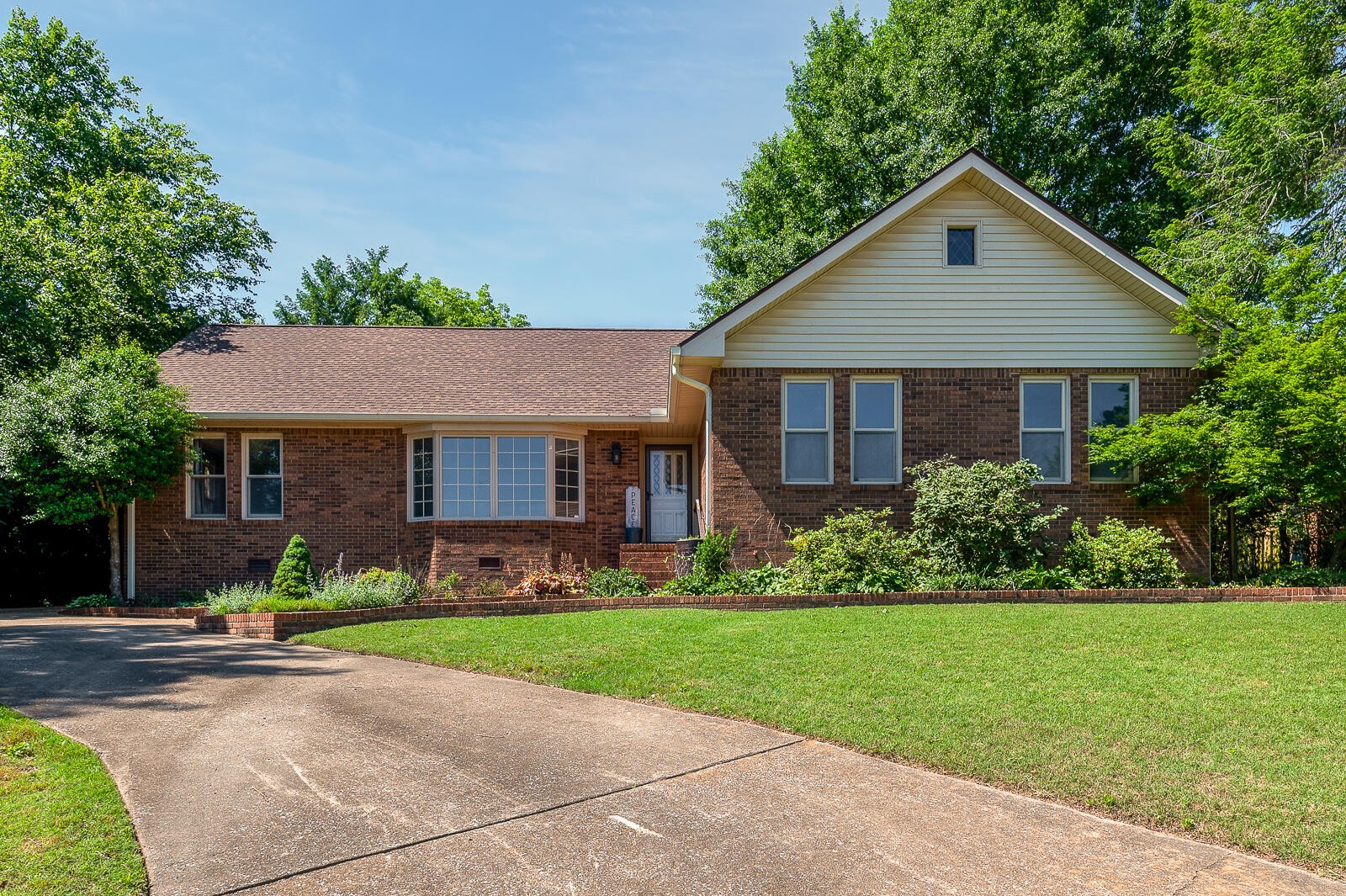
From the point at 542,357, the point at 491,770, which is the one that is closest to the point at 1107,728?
the point at 491,770

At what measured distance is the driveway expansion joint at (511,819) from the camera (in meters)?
4.32

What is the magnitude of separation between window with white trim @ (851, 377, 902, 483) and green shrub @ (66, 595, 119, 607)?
41.8 ft

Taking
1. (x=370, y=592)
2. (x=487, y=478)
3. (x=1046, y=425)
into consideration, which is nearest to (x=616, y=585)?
(x=370, y=592)

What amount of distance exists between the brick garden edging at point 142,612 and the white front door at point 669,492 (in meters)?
8.20

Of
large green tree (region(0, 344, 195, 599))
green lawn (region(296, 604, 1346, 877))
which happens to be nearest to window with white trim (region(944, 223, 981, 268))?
green lawn (region(296, 604, 1346, 877))

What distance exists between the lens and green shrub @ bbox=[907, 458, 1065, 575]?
13203mm

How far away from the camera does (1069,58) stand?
26125 mm

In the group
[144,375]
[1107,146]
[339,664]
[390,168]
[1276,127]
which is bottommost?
[339,664]

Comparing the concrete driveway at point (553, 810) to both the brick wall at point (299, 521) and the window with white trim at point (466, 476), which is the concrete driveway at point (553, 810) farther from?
the brick wall at point (299, 521)

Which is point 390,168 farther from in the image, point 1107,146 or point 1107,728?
point 1107,146

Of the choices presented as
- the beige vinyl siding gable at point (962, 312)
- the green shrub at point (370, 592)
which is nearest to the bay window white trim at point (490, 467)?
the green shrub at point (370, 592)

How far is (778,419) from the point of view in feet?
47.9

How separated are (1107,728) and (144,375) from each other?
1657cm

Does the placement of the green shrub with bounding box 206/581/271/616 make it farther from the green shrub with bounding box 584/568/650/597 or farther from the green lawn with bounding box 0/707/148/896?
the green lawn with bounding box 0/707/148/896
